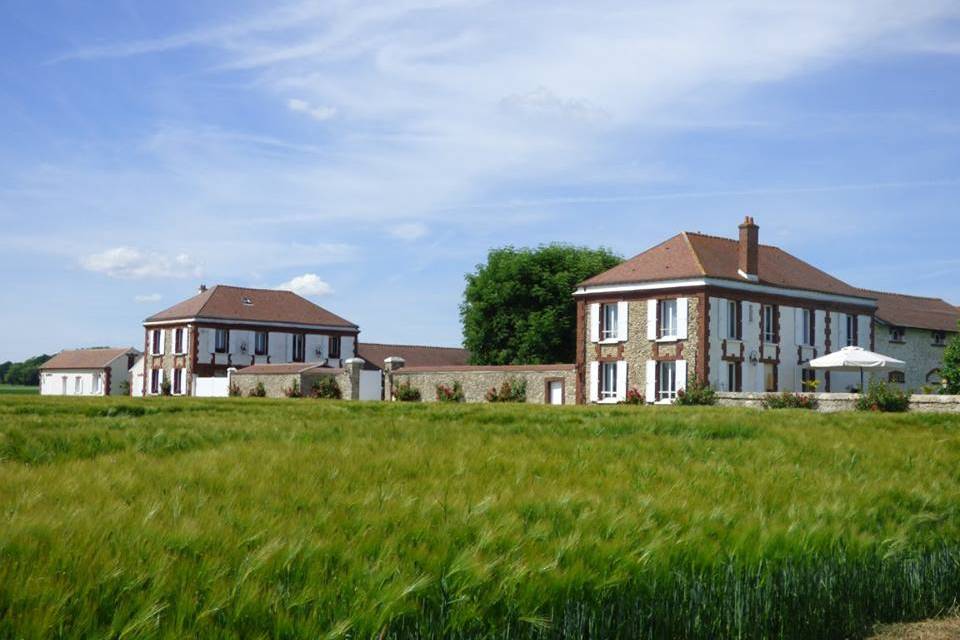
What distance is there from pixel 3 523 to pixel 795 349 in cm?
4212

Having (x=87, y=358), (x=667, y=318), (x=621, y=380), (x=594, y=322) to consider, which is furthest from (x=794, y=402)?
(x=87, y=358)

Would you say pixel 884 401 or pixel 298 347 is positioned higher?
pixel 298 347

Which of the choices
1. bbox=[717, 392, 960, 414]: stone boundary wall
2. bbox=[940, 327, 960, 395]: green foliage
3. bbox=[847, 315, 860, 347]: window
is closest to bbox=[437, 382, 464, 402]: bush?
bbox=[717, 392, 960, 414]: stone boundary wall

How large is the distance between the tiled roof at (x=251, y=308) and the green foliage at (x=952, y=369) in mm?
37533

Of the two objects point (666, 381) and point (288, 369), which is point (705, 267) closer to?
point (666, 381)

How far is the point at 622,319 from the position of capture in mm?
43188

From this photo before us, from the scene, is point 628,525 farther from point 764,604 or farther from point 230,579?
point 230,579

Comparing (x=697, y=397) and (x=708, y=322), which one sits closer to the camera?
(x=697, y=397)

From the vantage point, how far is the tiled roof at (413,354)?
6838 centimetres

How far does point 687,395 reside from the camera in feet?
124

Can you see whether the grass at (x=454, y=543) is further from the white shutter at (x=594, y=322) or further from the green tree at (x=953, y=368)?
the white shutter at (x=594, y=322)

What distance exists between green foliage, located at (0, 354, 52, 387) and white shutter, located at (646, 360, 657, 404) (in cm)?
9409

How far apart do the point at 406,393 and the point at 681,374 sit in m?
12.8

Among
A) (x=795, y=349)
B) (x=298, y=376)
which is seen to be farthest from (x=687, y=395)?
(x=298, y=376)
